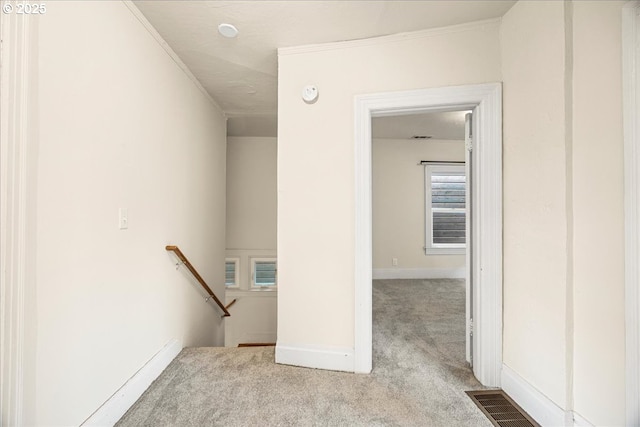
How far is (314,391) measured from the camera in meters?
1.75

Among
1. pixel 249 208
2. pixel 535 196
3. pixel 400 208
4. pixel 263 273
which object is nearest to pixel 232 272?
pixel 263 273

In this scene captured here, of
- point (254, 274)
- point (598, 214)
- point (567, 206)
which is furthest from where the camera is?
point (254, 274)

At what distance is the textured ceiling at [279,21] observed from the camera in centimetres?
168

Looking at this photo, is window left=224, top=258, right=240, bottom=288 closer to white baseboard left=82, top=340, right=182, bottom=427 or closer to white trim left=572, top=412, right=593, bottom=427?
white baseboard left=82, top=340, right=182, bottom=427

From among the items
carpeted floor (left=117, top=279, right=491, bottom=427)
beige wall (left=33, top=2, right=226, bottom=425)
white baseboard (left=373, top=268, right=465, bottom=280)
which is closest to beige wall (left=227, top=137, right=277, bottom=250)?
white baseboard (left=373, top=268, right=465, bottom=280)

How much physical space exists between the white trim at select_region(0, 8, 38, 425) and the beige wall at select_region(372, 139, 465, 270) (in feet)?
14.9

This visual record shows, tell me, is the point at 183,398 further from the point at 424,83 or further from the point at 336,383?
the point at 424,83

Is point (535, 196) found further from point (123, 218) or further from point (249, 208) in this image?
point (249, 208)

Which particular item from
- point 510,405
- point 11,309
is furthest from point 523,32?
point 11,309

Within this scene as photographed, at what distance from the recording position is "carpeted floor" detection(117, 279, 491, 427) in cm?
152

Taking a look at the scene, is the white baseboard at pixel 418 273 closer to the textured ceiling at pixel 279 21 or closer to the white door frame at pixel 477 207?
the white door frame at pixel 477 207

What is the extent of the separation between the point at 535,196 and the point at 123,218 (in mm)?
2343

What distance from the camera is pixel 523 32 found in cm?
161

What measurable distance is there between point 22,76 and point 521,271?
2.53 m
